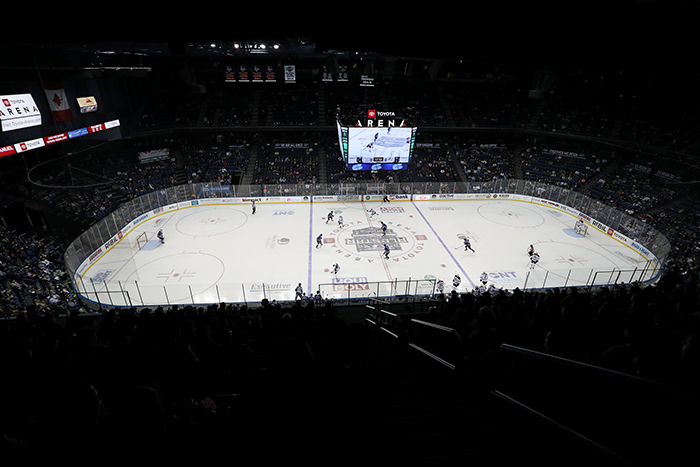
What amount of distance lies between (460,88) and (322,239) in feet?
104

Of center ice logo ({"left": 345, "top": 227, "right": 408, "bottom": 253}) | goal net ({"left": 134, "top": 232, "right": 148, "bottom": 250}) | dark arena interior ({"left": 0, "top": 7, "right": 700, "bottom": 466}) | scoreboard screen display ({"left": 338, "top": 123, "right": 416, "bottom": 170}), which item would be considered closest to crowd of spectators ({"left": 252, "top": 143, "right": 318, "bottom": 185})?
scoreboard screen display ({"left": 338, "top": 123, "right": 416, "bottom": 170})

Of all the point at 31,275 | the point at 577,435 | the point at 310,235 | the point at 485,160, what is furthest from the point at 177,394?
the point at 485,160

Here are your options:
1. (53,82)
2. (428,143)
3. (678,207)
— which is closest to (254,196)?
(53,82)

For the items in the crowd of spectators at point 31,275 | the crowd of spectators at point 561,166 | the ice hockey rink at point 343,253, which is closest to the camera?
the crowd of spectators at point 31,275

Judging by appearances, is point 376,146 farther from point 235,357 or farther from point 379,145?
point 235,357

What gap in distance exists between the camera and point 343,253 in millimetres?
21094

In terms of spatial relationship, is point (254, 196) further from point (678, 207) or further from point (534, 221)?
point (678, 207)

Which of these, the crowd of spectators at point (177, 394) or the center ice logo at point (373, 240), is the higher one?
the crowd of spectators at point (177, 394)

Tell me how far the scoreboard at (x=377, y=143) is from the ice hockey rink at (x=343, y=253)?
4364 mm

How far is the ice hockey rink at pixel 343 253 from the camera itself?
53.4 ft

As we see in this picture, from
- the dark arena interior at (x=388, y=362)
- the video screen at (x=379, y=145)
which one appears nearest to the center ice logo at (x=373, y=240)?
the video screen at (x=379, y=145)

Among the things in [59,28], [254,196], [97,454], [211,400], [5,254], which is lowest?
[254,196]

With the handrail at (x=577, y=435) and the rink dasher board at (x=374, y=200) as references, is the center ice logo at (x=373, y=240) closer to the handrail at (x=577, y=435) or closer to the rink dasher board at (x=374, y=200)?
the rink dasher board at (x=374, y=200)

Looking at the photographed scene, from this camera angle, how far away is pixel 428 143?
130 ft
